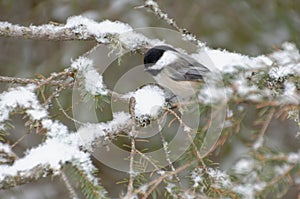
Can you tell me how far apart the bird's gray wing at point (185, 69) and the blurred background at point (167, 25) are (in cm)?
118

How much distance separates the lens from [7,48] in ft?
12.1

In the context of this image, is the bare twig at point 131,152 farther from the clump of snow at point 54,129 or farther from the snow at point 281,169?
the snow at point 281,169

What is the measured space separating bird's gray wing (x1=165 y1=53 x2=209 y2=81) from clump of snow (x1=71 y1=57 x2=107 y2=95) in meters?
0.33

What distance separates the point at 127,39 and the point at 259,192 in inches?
40.1

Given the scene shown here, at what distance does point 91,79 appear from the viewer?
158cm

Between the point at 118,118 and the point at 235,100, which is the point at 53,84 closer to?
the point at 118,118

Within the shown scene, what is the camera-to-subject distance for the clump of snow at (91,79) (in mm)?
1562

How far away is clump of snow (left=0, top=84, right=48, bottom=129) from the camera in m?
1.42

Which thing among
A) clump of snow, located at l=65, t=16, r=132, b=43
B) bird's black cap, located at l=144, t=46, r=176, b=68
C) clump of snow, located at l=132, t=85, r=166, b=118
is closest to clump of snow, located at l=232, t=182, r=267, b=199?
clump of snow, located at l=132, t=85, r=166, b=118

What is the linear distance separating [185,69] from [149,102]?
0.92ft

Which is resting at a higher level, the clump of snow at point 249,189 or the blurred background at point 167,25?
the blurred background at point 167,25

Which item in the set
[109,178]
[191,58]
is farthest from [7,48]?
[191,58]

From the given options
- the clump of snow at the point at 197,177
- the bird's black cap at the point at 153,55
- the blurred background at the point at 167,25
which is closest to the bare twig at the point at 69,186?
the clump of snow at the point at 197,177

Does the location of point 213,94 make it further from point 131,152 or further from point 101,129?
point 101,129
